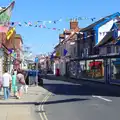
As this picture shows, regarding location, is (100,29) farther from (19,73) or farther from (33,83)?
(19,73)

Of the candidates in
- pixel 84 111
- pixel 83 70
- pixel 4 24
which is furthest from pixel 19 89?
pixel 83 70

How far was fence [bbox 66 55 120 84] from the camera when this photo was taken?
163ft

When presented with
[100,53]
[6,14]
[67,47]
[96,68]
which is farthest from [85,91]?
[67,47]

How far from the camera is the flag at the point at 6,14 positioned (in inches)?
842

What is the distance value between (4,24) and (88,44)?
5159cm

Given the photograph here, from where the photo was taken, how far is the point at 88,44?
238ft

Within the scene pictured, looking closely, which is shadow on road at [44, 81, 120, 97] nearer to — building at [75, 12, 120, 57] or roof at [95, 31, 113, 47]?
building at [75, 12, 120, 57]

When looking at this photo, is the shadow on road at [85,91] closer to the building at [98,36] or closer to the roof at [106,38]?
the building at [98,36]

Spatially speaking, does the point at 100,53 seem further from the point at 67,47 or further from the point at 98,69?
the point at 67,47

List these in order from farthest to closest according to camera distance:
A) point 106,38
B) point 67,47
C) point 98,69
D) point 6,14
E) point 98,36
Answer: point 67,47
point 98,36
point 106,38
point 98,69
point 6,14

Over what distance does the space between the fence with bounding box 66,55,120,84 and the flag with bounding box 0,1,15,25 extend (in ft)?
84.6

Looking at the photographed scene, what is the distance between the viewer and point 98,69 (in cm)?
5797

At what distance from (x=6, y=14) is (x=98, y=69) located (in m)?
37.2

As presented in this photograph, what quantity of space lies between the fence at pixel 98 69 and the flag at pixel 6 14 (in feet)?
84.6
